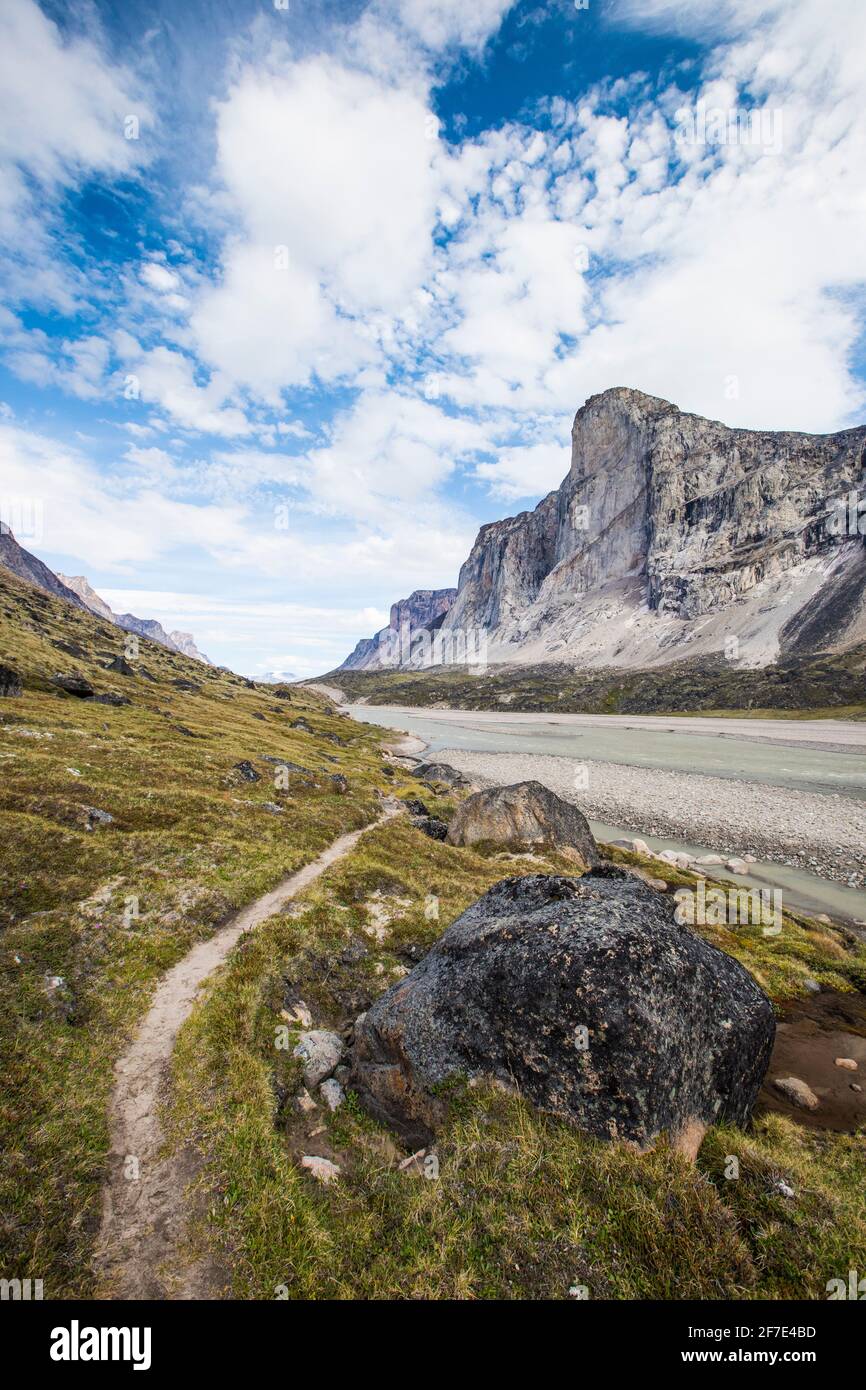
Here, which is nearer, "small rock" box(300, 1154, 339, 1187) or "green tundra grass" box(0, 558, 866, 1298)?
"green tundra grass" box(0, 558, 866, 1298)

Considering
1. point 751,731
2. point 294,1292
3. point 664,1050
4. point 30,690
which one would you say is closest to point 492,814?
point 664,1050

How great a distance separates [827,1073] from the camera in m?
12.5

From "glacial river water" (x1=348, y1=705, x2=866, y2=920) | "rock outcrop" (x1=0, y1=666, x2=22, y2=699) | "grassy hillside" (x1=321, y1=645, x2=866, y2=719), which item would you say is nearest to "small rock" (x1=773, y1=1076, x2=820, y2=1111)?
"glacial river water" (x1=348, y1=705, x2=866, y2=920)

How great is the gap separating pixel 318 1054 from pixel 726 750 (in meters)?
93.4

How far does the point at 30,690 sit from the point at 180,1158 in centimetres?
6555

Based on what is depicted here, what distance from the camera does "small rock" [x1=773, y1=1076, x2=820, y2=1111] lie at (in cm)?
1107

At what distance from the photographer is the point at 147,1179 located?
27.6 feet

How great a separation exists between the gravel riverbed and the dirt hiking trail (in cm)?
3863

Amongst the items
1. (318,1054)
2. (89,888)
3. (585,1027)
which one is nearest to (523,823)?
(318,1054)

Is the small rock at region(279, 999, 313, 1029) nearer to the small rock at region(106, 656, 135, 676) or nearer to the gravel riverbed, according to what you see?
the gravel riverbed

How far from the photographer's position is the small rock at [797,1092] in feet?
36.3

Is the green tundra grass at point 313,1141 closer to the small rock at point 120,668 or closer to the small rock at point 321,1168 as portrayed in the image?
the small rock at point 321,1168

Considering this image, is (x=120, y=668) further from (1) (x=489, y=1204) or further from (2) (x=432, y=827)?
(1) (x=489, y=1204)

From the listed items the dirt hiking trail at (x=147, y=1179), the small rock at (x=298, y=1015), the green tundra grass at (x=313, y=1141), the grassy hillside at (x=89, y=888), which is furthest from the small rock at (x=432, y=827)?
the dirt hiking trail at (x=147, y=1179)
